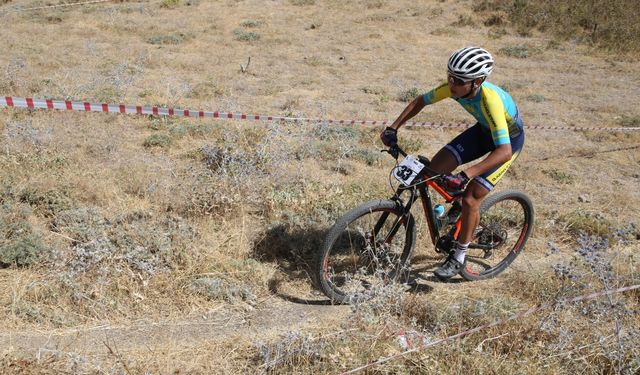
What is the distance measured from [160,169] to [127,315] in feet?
9.77

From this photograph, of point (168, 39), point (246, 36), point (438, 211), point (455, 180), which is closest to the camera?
point (455, 180)

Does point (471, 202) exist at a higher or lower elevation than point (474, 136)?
lower

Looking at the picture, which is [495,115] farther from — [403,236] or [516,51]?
[516,51]

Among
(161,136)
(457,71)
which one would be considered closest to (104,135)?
(161,136)

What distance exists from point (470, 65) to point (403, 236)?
1532mm

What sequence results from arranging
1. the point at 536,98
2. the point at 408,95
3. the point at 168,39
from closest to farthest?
the point at 408,95 < the point at 536,98 < the point at 168,39

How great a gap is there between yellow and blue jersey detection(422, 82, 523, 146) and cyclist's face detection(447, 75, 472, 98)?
13 cm

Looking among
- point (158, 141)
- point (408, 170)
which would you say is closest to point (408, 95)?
point (158, 141)

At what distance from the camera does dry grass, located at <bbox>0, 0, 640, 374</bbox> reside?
3479 millimetres

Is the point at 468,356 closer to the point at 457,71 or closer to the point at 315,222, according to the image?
the point at 457,71

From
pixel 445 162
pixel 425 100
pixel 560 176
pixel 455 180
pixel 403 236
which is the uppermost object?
pixel 425 100

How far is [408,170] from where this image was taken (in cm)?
407

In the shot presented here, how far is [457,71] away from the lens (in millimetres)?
4012

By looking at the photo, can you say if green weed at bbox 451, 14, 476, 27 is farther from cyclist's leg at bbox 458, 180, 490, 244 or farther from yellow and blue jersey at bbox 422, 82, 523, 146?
cyclist's leg at bbox 458, 180, 490, 244
